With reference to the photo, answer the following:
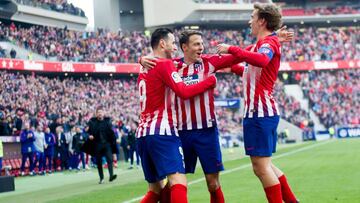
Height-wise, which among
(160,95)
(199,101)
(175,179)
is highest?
(160,95)

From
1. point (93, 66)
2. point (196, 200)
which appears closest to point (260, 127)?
point (196, 200)

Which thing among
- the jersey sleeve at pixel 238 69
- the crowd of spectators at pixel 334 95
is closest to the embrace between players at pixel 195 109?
the jersey sleeve at pixel 238 69

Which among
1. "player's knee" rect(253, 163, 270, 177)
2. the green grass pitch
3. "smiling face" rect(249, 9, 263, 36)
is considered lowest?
the green grass pitch

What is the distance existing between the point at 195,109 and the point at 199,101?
0.11 metres

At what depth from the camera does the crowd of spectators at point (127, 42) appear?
50.4 m

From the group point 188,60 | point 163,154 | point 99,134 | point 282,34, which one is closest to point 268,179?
point 163,154

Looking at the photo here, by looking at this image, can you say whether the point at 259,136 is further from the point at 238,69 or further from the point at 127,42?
the point at 127,42

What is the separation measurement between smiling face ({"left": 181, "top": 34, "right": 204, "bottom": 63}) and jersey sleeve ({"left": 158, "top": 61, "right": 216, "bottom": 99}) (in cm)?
69

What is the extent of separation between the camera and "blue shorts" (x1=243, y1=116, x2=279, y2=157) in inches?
339

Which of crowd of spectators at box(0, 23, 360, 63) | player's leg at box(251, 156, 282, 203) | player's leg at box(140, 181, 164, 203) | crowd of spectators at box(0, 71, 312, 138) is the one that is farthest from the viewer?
crowd of spectators at box(0, 23, 360, 63)

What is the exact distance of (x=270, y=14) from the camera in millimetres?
8797

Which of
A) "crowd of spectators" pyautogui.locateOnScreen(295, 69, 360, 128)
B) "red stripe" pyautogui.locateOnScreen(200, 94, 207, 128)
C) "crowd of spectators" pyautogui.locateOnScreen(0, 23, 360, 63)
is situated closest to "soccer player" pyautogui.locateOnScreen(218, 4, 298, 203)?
"red stripe" pyautogui.locateOnScreen(200, 94, 207, 128)

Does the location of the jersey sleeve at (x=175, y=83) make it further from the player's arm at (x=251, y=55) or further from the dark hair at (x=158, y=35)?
the player's arm at (x=251, y=55)

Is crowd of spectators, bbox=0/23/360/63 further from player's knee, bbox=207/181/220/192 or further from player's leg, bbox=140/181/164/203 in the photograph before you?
player's leg, bbox=140/181/164/203
